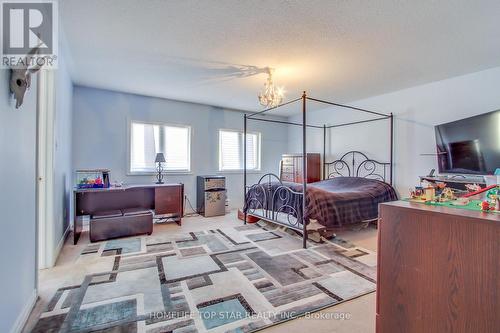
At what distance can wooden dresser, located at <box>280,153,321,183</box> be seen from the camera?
5.36 meters

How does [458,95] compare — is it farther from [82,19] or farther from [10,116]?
[10,116]

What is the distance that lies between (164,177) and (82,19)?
9.96 ft

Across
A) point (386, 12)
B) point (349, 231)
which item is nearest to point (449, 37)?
point (386, 12)

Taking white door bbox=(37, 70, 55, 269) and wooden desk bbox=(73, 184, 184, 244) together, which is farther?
wooden desk bbox=(73, 184, 184, 244)

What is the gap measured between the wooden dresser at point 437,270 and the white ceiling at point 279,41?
5.65 feet

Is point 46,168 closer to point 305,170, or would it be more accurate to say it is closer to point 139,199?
point 139,199

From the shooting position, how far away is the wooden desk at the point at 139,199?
370cm

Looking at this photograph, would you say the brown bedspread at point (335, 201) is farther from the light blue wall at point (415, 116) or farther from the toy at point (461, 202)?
the toy at point (461, 202)

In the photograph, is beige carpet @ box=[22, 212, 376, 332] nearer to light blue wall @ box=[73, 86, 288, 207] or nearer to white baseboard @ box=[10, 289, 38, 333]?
white baseboard @ box=[10, 289, 38, 333]

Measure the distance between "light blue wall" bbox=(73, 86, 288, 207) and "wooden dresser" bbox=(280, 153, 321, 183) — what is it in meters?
0.98

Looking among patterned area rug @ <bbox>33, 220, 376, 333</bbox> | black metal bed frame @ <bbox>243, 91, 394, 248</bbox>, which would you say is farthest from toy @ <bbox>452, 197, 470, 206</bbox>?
black metal bed frame @ <bbox>243, 91, 394, 248</bbox>

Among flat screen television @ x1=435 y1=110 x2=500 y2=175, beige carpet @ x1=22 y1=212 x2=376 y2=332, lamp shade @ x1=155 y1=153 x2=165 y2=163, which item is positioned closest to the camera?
beige carpet @ x1=22 y1=212 x2=376 y2=332

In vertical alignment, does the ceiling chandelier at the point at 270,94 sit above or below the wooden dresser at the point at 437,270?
above

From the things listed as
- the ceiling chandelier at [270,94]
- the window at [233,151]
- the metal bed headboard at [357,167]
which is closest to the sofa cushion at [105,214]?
the window at [233,151]
